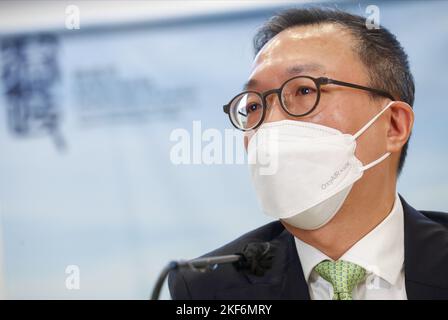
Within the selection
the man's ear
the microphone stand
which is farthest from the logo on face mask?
the microphone stand

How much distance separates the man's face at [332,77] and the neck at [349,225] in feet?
0.26

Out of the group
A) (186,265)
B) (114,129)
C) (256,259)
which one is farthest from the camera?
(114,129)

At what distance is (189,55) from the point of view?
172 cm

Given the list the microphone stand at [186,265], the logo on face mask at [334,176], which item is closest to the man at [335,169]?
the logo on face mask at [334,176]

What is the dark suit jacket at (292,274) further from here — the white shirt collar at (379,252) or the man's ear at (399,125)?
the man's ear at (399,125)

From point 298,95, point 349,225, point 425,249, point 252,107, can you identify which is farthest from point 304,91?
point 425,249

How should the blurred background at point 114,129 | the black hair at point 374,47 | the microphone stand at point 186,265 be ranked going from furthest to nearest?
the blurred background at point 114,129, the black hair at point 374,47, the microphone stand at point 186,265

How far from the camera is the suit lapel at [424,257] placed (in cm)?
138

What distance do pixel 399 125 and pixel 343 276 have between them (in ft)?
1.11

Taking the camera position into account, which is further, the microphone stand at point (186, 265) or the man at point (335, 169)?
the man at point (335, 169)

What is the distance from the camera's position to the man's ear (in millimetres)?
1443

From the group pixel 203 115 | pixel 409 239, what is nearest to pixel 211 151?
pixel 203 115

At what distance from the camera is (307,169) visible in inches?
54.4

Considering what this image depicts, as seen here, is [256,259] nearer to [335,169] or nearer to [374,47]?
[335,169]
